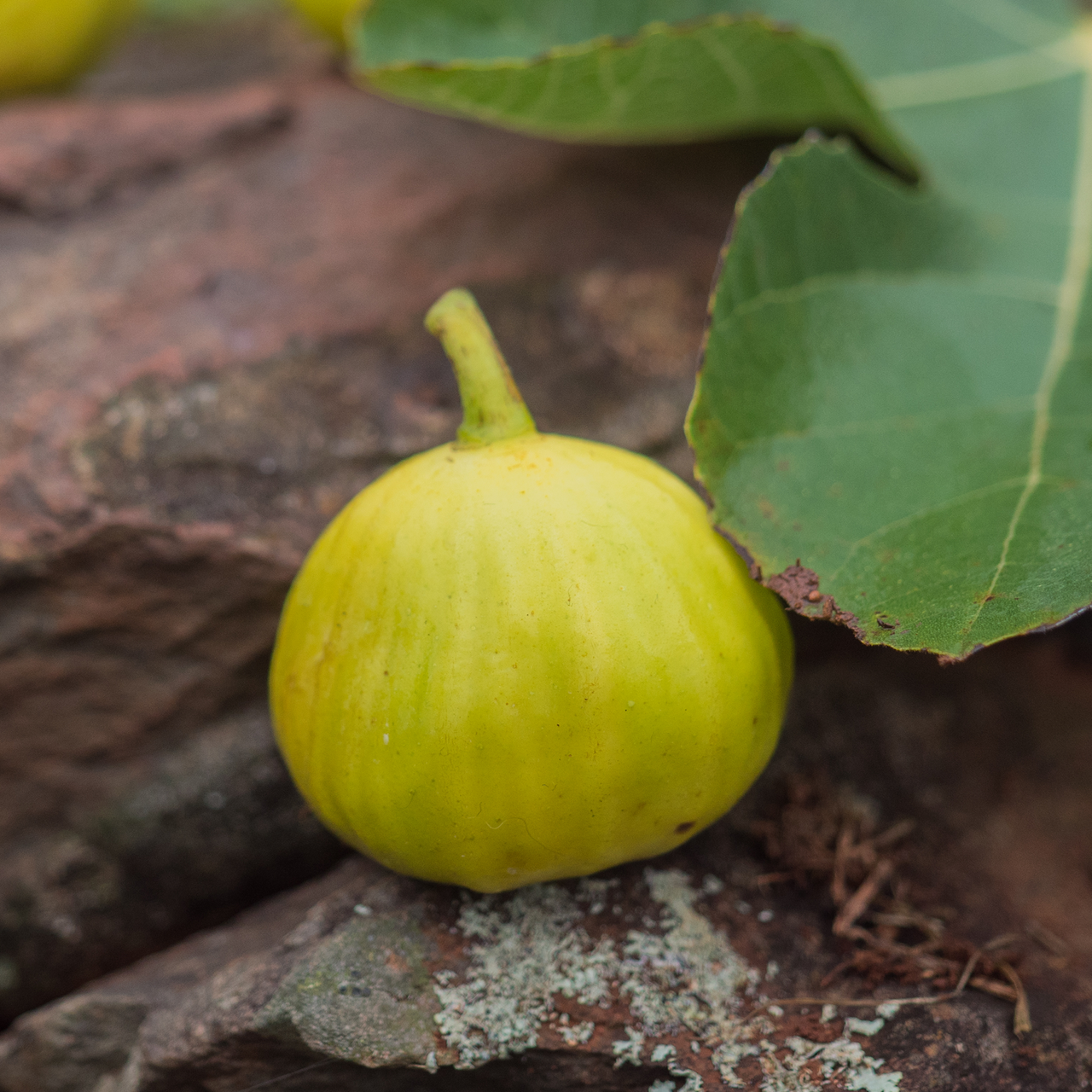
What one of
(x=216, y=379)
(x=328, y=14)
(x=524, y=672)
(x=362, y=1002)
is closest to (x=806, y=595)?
(x=524, y=672)

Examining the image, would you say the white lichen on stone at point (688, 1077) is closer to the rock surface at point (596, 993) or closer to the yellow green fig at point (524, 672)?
the rock surface at point (596, 993)

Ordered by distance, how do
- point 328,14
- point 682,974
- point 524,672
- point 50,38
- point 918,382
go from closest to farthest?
point 524,672 → point 682,974 → point 918,382 → point 50,38 → point 328,14

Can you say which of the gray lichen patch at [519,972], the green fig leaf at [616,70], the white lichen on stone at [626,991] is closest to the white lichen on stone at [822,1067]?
the white lichen on stone at [626,991]

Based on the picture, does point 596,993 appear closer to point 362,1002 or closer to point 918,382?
point 362,1002

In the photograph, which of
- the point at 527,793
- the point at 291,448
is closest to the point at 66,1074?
the point at 527,793

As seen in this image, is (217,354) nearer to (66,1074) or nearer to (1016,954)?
(66,1074)
